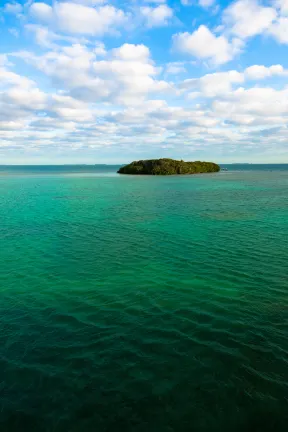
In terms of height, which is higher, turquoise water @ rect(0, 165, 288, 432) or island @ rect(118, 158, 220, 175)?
island @ rect(118, 158, 220, 175)

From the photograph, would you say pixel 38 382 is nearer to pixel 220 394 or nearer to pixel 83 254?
pixel 220 394

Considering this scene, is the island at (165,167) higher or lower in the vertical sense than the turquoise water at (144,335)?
higher

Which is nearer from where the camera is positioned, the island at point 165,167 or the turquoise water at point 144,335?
the turquoise water at point 144,335

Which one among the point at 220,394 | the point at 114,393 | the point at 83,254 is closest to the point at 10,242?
the point at 83,254

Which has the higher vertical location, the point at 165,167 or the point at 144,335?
the point at 165,167

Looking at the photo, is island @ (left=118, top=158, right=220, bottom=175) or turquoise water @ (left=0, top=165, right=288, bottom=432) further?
island @ (left=118, top=158, right=220, bottom=175)
